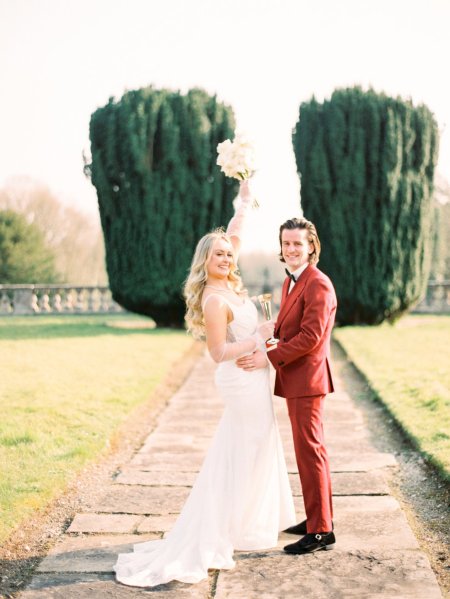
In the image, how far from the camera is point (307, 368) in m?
3.56

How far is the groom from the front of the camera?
3.50 meters

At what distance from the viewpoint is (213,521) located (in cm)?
349

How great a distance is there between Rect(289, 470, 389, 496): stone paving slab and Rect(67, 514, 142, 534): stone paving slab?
48.8 inches

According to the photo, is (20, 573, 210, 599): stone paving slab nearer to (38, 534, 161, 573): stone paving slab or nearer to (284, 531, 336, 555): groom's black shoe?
(38, 534, 161, 573): stone paving slab

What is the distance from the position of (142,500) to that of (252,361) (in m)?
1.57

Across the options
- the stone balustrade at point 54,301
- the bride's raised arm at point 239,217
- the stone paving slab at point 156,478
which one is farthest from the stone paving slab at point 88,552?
the stone balustrade at point 54,301

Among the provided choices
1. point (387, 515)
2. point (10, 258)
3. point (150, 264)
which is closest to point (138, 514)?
point (387, 515)

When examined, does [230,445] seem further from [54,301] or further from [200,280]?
[54,301]

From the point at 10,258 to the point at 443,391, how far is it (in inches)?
873

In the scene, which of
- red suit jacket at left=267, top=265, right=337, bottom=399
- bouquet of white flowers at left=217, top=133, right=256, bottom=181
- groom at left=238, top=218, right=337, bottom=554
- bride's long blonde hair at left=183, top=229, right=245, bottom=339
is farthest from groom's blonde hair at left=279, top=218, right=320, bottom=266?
bouquet of white flowers at left=217, top=133, right=256, bottom=181

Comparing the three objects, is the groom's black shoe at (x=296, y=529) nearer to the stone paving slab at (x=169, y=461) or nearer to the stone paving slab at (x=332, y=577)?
the stone paving slab at (x=332, y=577)

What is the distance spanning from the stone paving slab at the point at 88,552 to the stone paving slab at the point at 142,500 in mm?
461

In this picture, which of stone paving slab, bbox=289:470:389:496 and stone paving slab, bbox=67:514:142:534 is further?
stone paving slab, bbox=289:470:389:496

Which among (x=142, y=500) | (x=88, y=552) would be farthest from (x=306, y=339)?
(x=142, y=500)
